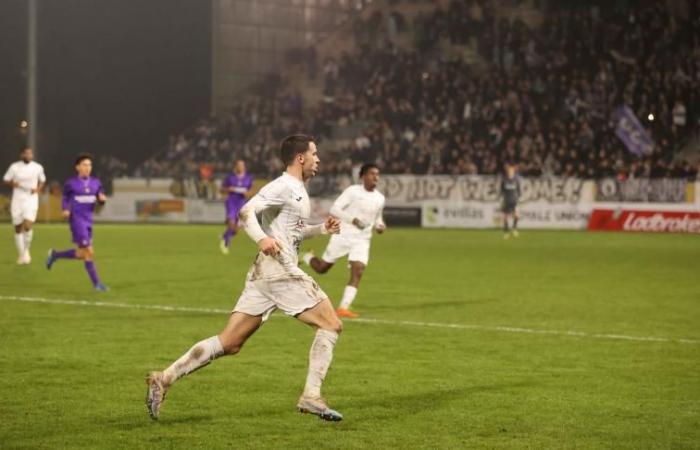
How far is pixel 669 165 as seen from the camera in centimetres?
3975

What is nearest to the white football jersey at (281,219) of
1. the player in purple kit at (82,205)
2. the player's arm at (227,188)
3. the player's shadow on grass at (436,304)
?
the player's shadow on grass at (436,304)

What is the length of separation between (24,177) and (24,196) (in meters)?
0.48

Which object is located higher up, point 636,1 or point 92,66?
point 636,1

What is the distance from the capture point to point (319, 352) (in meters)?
8.23

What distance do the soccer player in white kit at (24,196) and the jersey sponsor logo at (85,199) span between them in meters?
6.11

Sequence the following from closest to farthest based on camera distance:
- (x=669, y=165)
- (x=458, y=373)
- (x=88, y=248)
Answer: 1. (x=458, y=373)
2. (x=88, y=248)
3. (x=669, y=165)

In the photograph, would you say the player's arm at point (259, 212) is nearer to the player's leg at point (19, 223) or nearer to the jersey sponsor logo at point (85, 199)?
the jersey sponsor logo at point (85, 199)

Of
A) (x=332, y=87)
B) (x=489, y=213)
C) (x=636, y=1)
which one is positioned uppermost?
(x=636, y=1)

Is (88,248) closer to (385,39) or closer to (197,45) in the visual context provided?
(385,39)

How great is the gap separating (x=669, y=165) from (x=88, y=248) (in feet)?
88.1

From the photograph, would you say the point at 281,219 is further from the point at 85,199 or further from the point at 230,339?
the point at 85,199

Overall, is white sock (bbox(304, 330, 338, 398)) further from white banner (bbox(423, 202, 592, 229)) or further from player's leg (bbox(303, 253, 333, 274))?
white banner (bbox(423, 202, 592, 229))

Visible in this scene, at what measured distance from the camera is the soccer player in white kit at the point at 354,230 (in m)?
15.2

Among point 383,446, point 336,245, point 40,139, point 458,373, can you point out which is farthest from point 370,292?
point 40,139
